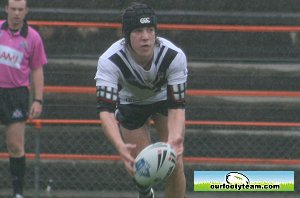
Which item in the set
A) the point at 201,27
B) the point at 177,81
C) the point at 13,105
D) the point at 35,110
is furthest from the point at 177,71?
the point at 13,105

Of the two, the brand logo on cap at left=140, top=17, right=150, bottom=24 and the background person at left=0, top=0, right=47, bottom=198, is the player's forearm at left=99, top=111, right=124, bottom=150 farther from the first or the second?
the background person at left=0, top=0, right=47, bottom=198

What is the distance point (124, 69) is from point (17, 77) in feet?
7.94

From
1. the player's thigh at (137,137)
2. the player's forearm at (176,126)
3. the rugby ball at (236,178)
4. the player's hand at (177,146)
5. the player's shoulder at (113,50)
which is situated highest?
the player's shoulder at (113,50)

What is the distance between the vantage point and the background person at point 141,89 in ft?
23.1

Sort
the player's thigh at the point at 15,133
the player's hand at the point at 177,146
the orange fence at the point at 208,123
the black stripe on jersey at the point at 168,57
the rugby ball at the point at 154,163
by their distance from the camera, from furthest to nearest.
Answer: the orange fence at the point at 208,123 → the player's thigh at the point at 15,133 → the black stripe on jersey at the point at 168,57 → the player's hand at the point at 177,146 → the rugby ball at the point at 154,163

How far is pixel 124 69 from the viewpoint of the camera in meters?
7.30

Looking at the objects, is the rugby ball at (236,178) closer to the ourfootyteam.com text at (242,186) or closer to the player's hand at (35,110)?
the ourfootyteam.com text at (242,186)

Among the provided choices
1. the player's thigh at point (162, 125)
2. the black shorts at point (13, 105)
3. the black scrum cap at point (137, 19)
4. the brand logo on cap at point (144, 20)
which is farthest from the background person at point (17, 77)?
the brand logo on cap at point (144, 20)

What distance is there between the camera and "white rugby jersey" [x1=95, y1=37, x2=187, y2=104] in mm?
7148

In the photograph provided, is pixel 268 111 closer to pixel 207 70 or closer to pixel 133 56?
pixel 207 70

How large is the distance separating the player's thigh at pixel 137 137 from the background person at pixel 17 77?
1.76 meters

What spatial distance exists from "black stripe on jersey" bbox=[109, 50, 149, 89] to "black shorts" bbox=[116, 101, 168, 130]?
0.96 feet

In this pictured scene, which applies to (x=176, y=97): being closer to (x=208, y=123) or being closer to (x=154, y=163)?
(x=154, y=163)

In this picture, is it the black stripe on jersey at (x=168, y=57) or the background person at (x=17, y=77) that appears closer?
the black stripe on jersey at (x=168, y=57)
